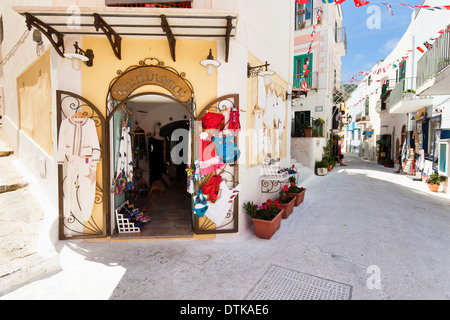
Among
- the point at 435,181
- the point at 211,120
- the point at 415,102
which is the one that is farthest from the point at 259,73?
the point at 415,102

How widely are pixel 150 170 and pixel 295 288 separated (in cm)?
596

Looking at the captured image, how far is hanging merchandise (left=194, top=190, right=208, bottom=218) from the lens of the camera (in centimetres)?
394

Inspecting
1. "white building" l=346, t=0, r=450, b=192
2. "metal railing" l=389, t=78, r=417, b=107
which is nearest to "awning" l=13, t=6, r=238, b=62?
"white building" l=346, t=0, r=450, b=192

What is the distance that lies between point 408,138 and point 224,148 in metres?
12.6

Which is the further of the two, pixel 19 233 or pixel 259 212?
pixel 259 212

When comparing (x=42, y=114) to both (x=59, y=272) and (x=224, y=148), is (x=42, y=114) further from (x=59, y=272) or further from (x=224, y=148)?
(x=224, y=148)

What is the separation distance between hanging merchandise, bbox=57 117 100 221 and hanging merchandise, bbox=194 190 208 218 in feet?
6.09

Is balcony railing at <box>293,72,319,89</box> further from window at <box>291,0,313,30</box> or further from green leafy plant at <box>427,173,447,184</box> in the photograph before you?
green leafy plant at <box>427,173,447,184</box>

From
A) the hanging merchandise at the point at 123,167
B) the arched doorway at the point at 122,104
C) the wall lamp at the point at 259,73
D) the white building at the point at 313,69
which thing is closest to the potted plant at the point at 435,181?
the white building at the point at 313,69

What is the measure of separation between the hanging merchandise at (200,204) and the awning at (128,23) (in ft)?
8.15

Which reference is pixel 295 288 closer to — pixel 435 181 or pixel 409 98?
pixel 435 181

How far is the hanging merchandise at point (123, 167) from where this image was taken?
4.39 metres

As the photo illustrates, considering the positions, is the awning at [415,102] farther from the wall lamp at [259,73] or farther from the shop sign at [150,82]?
the shop sign at [150,82]

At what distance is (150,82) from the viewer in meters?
3.98
